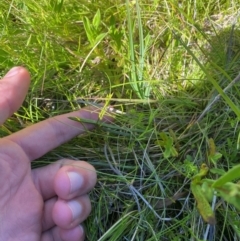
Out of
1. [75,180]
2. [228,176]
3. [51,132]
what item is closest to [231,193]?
[228,176]

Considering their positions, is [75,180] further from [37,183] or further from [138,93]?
[138,93]

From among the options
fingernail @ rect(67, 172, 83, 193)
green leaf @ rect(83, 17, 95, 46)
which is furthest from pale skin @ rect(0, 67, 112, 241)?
green leaf @ rect(83, 17, 95, 46)

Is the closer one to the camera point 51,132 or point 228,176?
point 228,176

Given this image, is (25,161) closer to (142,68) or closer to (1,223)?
(1,223)

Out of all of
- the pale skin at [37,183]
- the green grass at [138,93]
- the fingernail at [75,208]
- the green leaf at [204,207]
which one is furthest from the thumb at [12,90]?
the green leaf at [204,207]

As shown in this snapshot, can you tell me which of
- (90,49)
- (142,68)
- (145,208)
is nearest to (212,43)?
(142,68)
